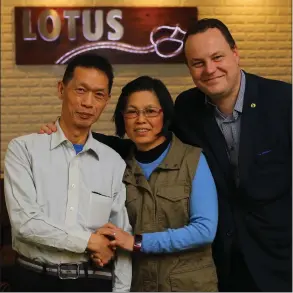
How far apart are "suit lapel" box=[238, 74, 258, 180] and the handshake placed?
50 centimetres

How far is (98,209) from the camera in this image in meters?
1.75

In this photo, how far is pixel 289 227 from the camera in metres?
1.98

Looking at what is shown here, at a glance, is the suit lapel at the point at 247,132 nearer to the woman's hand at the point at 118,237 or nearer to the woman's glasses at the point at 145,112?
the woman's glasses at the point at 145,112

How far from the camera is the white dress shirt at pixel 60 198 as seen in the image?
166cm

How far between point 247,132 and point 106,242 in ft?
2.13

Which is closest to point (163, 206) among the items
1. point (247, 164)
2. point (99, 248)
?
point (99, 248)

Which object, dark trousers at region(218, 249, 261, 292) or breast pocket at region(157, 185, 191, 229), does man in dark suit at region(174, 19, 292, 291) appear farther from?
breast pocket at region(157, 185, 191, 229)

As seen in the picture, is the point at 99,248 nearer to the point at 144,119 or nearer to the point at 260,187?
the point at 144,119

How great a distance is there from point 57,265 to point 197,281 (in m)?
0.47

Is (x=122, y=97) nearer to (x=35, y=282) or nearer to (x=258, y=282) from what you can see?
(x=35, y=282)

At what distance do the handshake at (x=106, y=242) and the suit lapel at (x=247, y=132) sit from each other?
0.50 m

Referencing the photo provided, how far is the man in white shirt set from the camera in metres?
1.67

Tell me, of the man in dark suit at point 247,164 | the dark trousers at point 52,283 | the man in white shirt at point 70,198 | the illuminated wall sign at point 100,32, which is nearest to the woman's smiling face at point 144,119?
the man in white shirt at point 70,198

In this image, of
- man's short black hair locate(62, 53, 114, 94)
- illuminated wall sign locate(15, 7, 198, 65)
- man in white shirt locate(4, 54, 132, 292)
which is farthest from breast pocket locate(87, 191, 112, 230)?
illuminated wall sign locate(15, 7, 198, 65)
